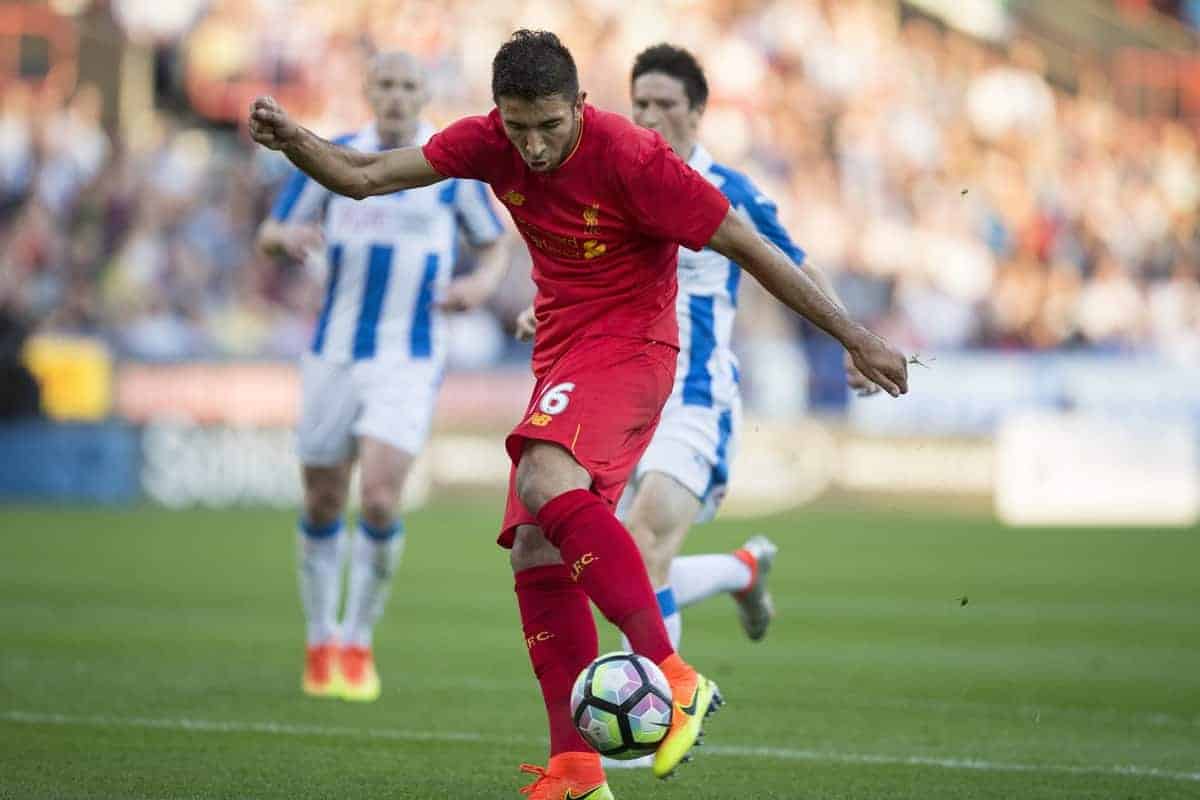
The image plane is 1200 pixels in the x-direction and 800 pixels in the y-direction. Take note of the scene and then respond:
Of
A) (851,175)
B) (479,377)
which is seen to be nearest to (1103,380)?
(851,175)

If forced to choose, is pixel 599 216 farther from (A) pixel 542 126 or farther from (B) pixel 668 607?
(B) pixel 668 607

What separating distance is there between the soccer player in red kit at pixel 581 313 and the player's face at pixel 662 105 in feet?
5.17

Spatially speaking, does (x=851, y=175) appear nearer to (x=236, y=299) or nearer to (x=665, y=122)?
(x=236, y=299)

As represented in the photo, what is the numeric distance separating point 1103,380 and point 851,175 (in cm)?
476

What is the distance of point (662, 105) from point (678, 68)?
164 millimetres

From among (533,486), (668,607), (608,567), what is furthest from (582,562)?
(668,607)

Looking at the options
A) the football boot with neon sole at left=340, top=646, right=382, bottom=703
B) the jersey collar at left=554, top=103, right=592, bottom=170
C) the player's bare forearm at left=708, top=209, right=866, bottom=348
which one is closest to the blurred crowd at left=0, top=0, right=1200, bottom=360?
the football boot with neon sole at left=340, top=646, right=382, bottom=703

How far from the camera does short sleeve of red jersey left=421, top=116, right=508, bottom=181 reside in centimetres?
564

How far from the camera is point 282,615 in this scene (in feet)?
39.2

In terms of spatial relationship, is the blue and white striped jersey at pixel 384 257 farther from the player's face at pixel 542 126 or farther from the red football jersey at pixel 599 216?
the player's face at pixel 542 126

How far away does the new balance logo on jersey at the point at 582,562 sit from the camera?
5.42 m

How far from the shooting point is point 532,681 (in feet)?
29.7

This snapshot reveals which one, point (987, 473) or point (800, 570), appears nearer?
point (800, 570)

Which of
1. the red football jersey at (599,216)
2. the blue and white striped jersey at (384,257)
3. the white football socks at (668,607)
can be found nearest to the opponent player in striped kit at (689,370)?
the white football socks at (668,607)
